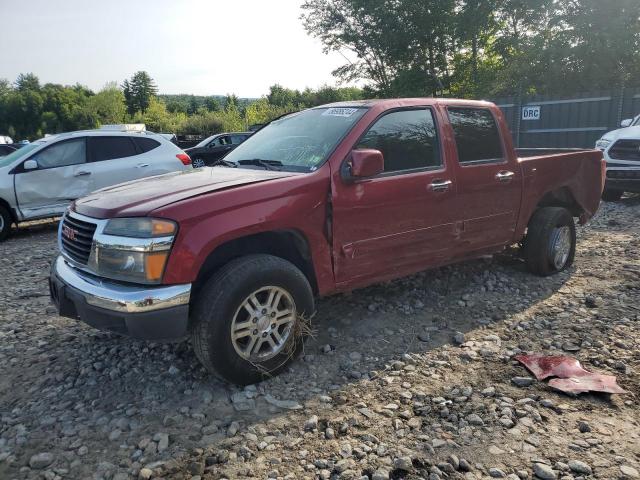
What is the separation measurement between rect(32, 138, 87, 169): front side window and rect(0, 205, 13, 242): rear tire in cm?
93

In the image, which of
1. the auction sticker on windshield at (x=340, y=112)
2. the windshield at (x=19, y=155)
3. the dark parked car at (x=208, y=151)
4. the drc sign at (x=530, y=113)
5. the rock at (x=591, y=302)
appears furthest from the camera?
the dark parked car at (x=208, y=151)

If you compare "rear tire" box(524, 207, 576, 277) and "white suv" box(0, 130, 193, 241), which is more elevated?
"white suv" box(0, 130, 193, 241)

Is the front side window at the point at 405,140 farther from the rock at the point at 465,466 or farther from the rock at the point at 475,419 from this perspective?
the rock at the point at 465,466

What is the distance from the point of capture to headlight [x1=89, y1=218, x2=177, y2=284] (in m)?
2.94

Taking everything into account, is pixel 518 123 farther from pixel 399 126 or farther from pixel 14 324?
pixel 14 324

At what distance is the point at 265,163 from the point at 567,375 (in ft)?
8.51

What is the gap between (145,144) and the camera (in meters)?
9.34

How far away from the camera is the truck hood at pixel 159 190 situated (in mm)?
3113

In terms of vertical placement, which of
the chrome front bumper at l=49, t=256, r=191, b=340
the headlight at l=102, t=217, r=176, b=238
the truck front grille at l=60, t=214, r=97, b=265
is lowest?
the chrome front bumper at l=49, t=256, r=191, b=340

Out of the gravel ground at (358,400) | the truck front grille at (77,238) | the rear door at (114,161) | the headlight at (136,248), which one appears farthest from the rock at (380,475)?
the rear door at (114,161)

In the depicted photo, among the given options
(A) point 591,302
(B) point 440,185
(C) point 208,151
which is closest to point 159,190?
(B) point 440,185

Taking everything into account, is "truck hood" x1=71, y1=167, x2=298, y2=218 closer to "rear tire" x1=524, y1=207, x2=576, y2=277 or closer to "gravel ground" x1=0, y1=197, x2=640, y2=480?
"gravel ground" x1=0, y1=197, x2=640, y2=480

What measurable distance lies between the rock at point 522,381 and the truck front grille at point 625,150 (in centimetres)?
777

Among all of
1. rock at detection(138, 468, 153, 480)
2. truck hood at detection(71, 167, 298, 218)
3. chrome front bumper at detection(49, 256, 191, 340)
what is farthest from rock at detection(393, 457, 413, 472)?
truck hood at detection(71, 167, 298, 218)
